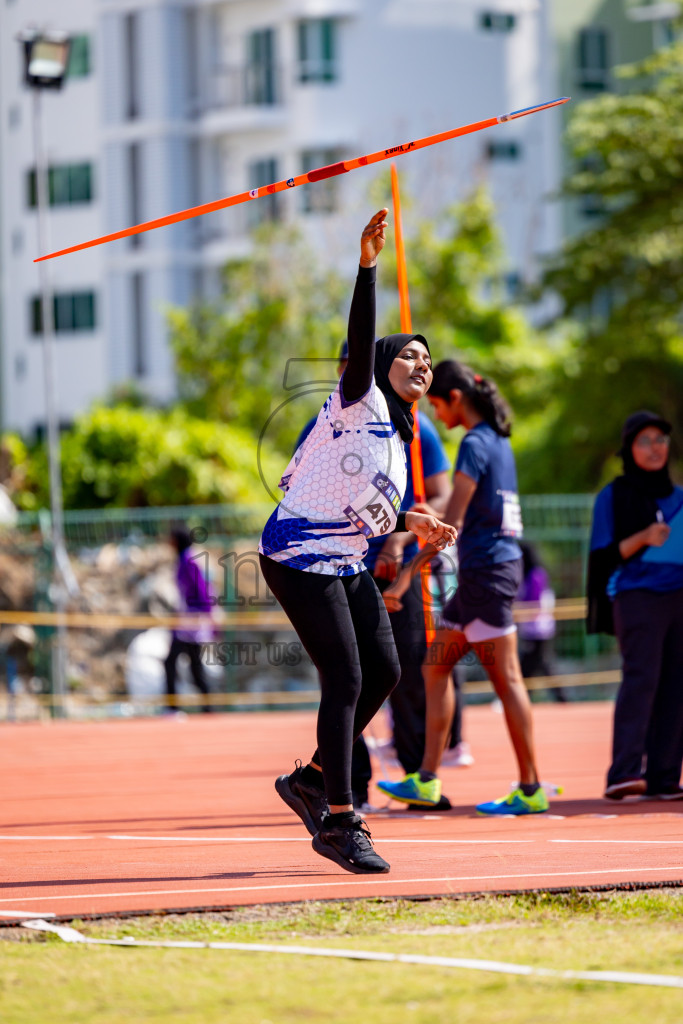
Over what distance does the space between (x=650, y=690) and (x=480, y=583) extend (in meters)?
1.10

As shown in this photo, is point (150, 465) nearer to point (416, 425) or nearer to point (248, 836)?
point (416, 425)

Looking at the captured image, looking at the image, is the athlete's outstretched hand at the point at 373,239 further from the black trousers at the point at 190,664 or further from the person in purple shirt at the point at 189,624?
the black trousers at the point at 190,664

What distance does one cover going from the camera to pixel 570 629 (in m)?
20.4

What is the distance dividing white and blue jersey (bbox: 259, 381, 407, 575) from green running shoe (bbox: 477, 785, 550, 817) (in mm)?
2247

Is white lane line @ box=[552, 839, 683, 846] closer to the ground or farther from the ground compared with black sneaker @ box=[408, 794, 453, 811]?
farther from the ground

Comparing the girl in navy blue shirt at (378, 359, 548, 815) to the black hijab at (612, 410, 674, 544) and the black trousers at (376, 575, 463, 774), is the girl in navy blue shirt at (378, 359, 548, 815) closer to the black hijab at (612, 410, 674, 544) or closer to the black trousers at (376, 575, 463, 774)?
the black trousers at (376, 575, 463, 774)

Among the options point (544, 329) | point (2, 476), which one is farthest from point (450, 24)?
point (2, 476)

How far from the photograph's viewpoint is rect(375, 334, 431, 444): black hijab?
19.8ft

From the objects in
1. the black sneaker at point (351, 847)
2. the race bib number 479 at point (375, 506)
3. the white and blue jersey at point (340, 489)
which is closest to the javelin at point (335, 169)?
the white and blue jersey at point (340, 489)

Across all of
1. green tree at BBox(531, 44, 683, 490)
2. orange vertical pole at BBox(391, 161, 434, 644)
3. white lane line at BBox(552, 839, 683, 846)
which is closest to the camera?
white lane line at BBox(552, 839, 683, 846)

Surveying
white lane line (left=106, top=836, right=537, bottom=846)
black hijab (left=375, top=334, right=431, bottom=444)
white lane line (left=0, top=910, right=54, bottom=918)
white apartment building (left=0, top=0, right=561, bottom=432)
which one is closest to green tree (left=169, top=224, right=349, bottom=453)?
white apartment building (left=0, top=0, right=561, bottom=432)

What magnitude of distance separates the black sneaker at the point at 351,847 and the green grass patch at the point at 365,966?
0.56 meters

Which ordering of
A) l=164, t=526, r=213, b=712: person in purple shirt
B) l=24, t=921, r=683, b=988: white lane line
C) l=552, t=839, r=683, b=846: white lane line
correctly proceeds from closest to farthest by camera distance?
l=24, t=921, r=683, b=988: white lane line < l=552, t=839, r=683, b=846: white lane line < l=164, t=526, r=213, b=712: person in purple shirt

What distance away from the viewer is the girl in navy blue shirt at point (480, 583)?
772 centimetres
